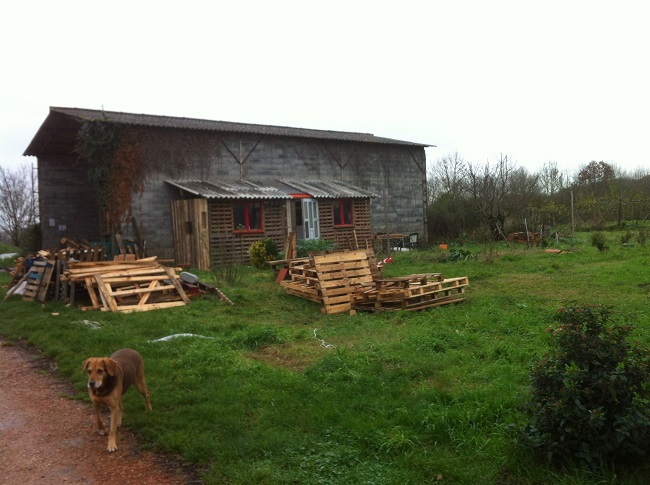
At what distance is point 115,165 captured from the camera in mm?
18812

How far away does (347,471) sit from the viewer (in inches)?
155

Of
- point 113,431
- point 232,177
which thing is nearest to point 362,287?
point 113,431

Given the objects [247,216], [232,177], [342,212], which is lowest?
[247,216]

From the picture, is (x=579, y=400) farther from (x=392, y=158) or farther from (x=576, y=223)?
(x=576, y=223)

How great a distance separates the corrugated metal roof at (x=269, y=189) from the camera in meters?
19.0

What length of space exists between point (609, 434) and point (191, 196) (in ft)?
57.7

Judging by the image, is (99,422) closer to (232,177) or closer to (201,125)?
(232,177)

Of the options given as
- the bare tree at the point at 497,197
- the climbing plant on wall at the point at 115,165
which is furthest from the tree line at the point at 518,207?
the climbing plant on wall at the point at 115,165

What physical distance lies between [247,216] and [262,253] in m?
3.25

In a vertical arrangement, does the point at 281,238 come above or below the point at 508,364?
above

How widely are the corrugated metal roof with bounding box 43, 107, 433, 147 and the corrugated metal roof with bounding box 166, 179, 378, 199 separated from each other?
2112 millimetres

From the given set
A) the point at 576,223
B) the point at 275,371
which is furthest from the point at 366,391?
the point at 576,223

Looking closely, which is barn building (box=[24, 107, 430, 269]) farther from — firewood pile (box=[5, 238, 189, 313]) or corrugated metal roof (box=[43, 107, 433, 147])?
firewood pile (box=[5, 238, 189, 313])

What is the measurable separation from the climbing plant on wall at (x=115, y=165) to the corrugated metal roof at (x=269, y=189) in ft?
4.83
